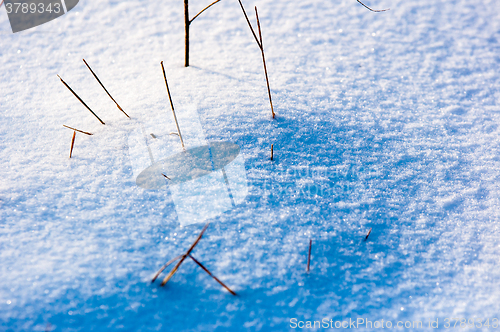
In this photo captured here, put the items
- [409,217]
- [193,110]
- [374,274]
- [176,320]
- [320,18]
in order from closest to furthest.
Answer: [176,320] → [374,274] → [409,217] → [193,110] → [320,18]

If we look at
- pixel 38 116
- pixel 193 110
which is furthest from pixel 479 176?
pixel 38 116

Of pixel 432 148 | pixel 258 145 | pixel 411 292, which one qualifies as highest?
pixel 258 145

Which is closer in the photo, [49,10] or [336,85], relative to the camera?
[336,85]

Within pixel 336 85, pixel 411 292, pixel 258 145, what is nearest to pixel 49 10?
pixel 258 145

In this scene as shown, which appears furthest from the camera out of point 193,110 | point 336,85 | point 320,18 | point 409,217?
point 320,18

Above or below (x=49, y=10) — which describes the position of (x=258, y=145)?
below

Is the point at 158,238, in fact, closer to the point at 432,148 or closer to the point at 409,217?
the point at 409,217
